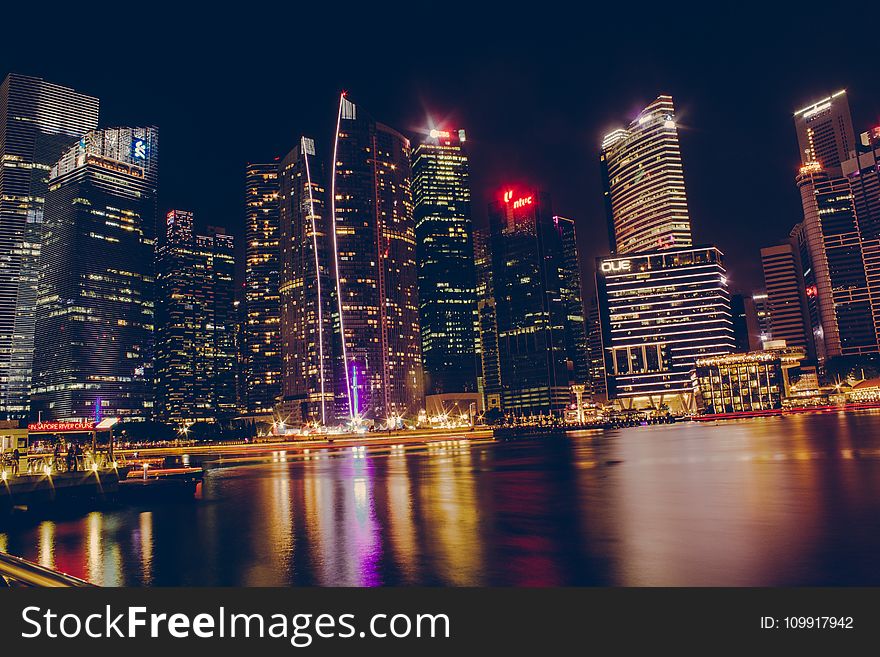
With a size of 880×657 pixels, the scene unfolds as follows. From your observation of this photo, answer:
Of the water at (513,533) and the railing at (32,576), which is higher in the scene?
the railing at (32,576)

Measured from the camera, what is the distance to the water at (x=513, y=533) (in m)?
19.7

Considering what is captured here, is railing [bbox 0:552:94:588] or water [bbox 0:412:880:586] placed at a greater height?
railing [bbox 0:552:94:588]

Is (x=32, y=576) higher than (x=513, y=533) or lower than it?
higher

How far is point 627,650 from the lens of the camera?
9.88 m

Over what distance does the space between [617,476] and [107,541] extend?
36.5 m

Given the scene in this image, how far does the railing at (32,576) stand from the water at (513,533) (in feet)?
36.6

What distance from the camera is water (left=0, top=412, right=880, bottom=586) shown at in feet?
64.5

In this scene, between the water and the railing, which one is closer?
the railing

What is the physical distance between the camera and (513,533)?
2659 centimetres

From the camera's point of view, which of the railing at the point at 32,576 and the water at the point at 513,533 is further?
the water at the point at 513,533

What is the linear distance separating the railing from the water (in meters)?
11.2

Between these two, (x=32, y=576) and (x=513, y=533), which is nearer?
(x=32, y=576)

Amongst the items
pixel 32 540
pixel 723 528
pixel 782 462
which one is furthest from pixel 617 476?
pixel 32 540

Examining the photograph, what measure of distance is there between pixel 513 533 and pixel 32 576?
20.3 meters
